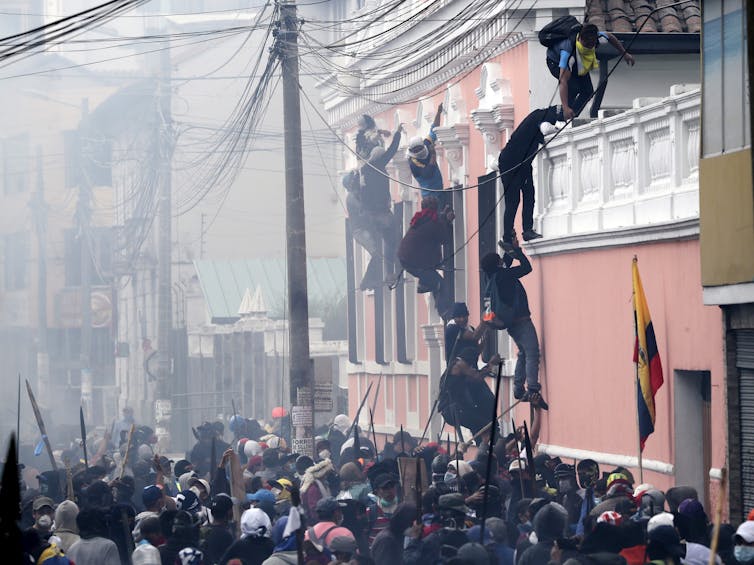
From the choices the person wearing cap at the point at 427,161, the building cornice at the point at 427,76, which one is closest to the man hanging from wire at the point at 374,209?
the building cornice at the point at 427,76

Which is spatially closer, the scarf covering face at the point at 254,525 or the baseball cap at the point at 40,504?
the scarf covering face at the point at 254,525

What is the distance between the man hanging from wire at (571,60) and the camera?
2025 cm

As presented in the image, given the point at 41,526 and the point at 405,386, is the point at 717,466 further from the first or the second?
the point at 405,386

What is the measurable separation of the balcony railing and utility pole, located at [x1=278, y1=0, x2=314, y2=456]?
3.60 meters

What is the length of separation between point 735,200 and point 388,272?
17.0 m

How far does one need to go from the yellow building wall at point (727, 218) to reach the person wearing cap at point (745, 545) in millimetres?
4163

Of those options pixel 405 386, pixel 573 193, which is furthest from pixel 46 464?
pixel 573 193

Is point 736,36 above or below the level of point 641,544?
above

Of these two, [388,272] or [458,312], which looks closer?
[458,312]

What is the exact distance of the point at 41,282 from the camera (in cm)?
7212

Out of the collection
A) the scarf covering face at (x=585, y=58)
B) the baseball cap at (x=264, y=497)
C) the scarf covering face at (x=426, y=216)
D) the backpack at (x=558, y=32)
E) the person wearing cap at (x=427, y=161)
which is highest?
the backpack at (x=558, y=32)

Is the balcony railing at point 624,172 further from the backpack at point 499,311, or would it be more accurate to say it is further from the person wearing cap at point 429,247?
the person wearing cap at point 429,247

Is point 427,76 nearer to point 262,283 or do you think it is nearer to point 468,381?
point 468,381

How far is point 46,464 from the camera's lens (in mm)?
34812
